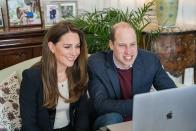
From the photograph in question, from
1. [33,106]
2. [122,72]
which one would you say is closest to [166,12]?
[122,72]

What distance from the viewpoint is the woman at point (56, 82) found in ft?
6.33

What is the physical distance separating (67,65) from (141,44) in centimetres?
159

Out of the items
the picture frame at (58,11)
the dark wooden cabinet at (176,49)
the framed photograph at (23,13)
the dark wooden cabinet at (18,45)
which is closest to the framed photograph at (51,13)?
the picture frame at (58,11)

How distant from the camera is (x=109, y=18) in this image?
3029 millimetres

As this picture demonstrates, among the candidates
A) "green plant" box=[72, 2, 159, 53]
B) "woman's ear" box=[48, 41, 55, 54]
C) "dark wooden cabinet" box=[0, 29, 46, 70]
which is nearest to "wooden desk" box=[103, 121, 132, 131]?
"woman's ear" box=[48, 41, 55, 54]

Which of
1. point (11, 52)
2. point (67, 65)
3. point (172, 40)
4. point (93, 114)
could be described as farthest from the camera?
point (172, 40)

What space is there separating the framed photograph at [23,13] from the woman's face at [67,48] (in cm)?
119

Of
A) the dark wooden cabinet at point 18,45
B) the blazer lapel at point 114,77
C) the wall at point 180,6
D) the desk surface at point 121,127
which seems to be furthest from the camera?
the wall at point 180,6

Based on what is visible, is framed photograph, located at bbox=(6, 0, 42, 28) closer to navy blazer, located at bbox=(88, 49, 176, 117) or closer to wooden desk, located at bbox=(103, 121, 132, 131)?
navy blazer, located at bbox=(88, 49, 176, 117)

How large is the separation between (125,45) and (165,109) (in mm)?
748

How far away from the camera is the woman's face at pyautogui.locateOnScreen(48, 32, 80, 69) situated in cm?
193

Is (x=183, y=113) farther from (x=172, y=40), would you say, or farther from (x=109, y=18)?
(x=172, y=40)

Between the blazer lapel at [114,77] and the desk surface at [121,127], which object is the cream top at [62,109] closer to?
the blazer lapel at [114,77]

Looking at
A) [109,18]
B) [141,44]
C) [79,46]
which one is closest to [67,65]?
[79,46]
